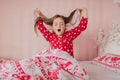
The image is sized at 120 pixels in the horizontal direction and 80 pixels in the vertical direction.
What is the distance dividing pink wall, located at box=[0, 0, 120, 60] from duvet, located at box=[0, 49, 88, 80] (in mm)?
897

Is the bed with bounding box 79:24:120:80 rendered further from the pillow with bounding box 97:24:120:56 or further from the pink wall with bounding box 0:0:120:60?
the pink wall with bounding box 0:0:120:60

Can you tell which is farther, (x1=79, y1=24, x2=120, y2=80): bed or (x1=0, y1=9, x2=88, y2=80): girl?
(x1=79, y1=24, x2=120, y2=80): bed

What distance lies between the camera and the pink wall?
2047 mm

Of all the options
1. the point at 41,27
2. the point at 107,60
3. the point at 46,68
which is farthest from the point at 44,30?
the point at 46,68

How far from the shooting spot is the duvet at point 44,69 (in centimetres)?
105

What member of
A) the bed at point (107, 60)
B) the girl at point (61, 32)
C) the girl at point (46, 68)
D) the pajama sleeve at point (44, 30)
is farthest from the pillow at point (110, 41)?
the girl at point (46, 68)

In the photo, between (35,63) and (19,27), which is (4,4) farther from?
(35,63)

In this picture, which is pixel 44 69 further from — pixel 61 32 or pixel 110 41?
pixel 110 41

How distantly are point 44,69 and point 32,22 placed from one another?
1038 mm

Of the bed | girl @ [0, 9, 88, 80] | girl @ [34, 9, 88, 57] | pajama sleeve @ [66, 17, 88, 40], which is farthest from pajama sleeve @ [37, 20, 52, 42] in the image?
girl @ [0, 9, 88, 80]

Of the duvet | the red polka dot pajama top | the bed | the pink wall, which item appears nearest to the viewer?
the duvet

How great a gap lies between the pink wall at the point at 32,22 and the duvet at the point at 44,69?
897 millimetres

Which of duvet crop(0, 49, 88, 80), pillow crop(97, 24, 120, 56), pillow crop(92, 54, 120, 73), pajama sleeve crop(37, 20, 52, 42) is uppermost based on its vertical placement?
→ pajama sleeve crop(37, 20, 52, 42)

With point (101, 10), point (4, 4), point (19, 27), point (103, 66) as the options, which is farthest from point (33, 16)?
point (103, 66)
